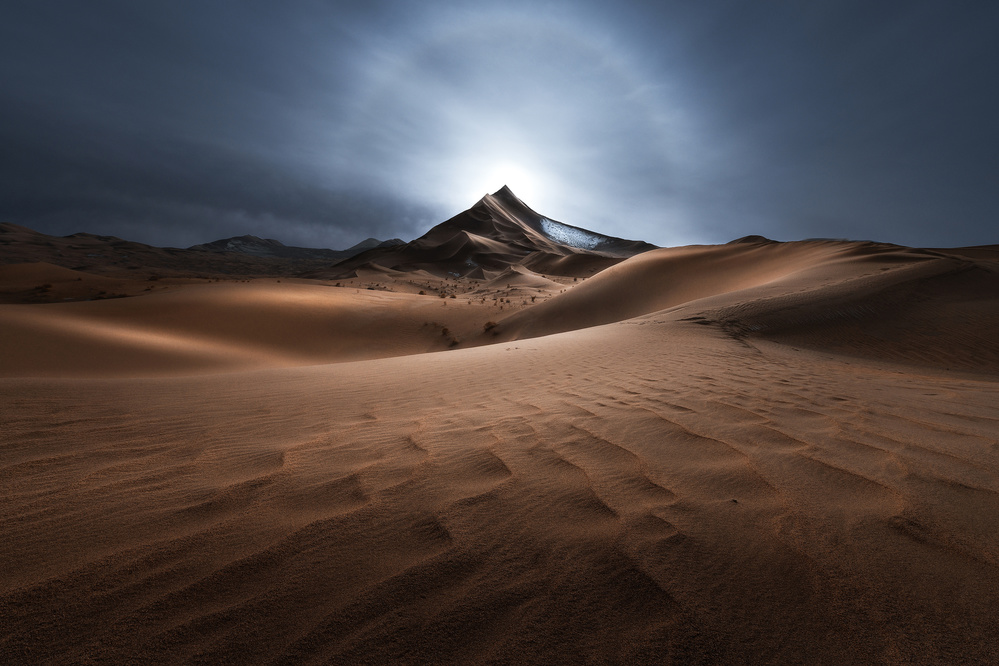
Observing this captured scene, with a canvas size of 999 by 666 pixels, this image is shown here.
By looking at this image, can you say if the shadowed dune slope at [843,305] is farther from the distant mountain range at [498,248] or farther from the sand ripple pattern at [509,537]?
the distant mountain range at [498,248]

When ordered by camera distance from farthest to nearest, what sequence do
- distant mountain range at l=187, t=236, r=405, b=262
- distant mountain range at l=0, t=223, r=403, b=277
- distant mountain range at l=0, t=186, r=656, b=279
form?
distant mountain range at l=187, t=236, r=405, b=262, distant mountain range at l=0, t=186, r=656, b=279, distant mountain range at l=0, t=223, r=403, b=277

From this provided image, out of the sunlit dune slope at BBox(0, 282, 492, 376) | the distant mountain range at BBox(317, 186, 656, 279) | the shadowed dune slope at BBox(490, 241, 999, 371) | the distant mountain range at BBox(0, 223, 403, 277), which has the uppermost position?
the distant mountain range at BBox(317, 186, 656, 279)

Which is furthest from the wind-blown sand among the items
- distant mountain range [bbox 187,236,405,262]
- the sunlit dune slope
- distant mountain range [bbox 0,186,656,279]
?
distant mountain range [bbox 187,236,405,262]

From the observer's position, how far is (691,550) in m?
1.29

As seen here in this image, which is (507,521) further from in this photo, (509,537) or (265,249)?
(265,249)

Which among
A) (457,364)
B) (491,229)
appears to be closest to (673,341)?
(457,364)

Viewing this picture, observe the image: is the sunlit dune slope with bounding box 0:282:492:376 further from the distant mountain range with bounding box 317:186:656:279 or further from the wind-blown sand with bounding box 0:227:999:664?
the distant mountain range with bounding box 317:186:656:279

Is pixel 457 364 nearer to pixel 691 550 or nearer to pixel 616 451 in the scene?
pixel 616 451

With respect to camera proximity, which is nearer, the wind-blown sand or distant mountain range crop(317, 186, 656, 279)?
the wind-blown sand

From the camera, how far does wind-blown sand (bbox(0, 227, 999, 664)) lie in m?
1.02

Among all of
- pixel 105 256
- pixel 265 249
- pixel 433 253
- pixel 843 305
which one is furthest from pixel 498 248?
pixel 265 249

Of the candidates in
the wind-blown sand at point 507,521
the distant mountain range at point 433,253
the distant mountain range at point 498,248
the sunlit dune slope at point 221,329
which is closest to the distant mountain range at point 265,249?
the distant mountain range at point 498,248

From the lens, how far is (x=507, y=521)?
59.2 inches

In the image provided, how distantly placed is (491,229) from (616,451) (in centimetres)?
7471
